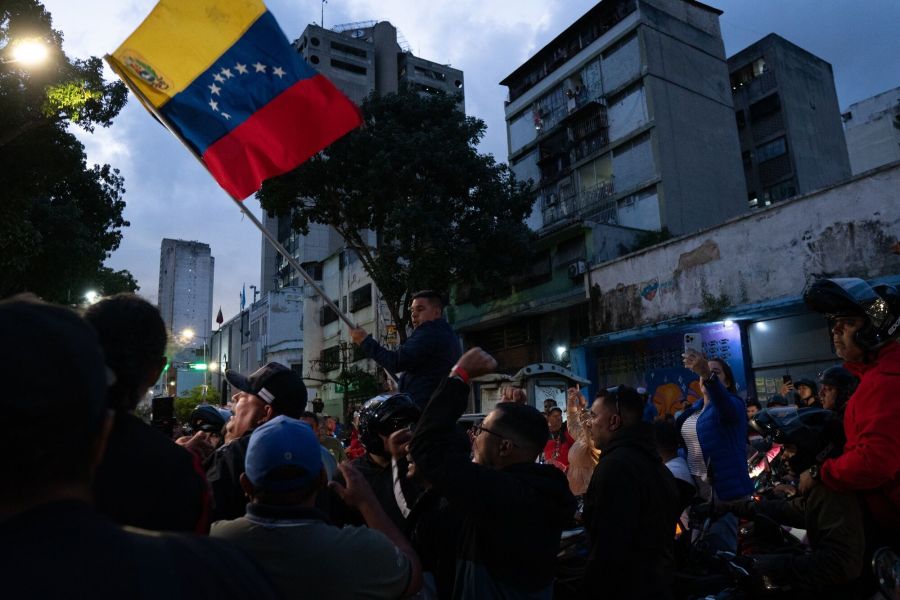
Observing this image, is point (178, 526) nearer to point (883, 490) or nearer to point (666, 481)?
point (666, 481)

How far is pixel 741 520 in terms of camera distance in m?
4.50

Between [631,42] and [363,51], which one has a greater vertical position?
[363,51]

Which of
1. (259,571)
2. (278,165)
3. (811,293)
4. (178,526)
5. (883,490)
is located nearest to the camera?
(259,571)

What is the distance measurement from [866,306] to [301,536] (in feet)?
9.51

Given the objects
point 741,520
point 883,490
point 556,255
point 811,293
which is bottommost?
point 741,520

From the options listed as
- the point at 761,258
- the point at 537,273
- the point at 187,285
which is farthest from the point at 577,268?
the point at 187,285

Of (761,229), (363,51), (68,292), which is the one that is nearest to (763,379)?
(761,229)

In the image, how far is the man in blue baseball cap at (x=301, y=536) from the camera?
5.91 ft

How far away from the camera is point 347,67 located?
54.8 metres

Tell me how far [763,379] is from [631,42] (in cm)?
1838

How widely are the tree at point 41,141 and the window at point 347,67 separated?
42607mm

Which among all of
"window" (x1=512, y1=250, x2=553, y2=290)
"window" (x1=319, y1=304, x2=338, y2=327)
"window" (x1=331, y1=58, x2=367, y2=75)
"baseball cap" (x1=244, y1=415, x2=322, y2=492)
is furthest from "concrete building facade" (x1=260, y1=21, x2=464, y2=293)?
"baseball cap" (x1=244, y1=415, x2=322, y2=492)

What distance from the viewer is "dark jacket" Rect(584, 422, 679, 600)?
2.89m

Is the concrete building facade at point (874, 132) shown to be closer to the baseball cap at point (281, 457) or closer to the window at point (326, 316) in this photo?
the window at point (326, 316)
